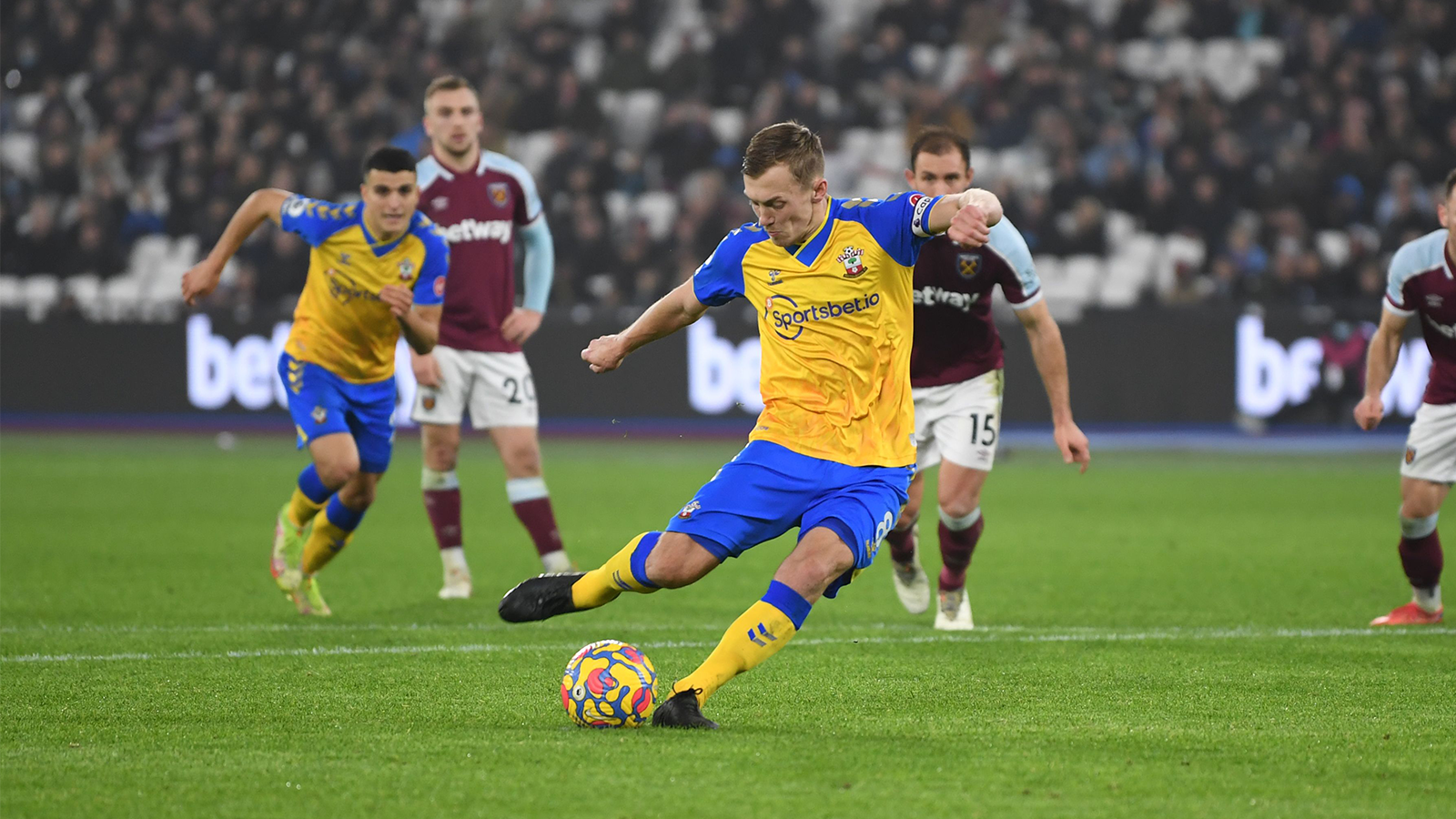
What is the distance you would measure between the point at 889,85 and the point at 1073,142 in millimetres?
2474

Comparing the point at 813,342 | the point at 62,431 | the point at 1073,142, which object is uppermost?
the point at 1073,142

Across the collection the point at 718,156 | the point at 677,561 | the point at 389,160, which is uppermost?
the point at 718,156

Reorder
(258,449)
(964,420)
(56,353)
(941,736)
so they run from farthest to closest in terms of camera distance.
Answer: (56,353), (258,449), (964,420), (941,736)

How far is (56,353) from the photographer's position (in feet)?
60.3

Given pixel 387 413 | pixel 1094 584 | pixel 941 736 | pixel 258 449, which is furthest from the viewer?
pixel 258 449

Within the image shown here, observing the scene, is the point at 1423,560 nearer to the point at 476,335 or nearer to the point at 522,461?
the point at 522,461

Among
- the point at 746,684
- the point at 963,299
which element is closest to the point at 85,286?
the point at 963,299

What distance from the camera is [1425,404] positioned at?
759cm

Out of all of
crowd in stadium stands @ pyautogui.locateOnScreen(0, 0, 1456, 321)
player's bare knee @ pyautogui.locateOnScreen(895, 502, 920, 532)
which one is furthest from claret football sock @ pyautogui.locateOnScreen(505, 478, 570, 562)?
crowd in stadium stands @ pyautogui.locateOnScreen(0, 0, 1456, 321)

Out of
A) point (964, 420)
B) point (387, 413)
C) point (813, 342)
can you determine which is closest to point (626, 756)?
point (813, 342)

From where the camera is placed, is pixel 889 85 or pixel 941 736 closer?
pixel 941 736

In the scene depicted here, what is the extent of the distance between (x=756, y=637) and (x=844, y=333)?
3.21 ft

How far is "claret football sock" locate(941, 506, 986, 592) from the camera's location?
7.38 metres

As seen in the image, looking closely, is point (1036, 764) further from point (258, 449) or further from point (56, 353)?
point (56, 353)
